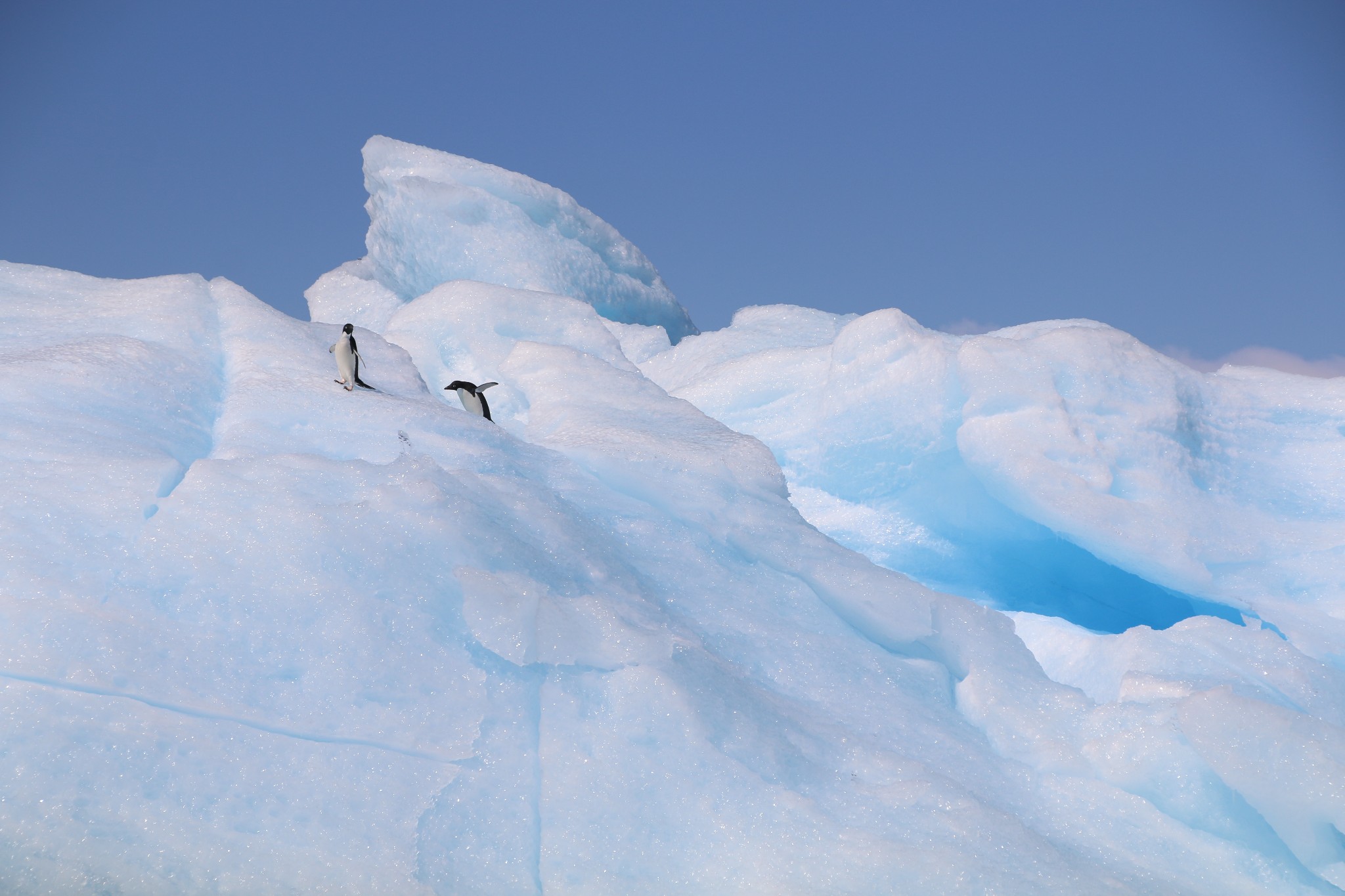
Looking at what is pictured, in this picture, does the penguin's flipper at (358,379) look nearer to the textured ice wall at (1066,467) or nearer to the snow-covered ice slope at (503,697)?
the snow-covered ice slope at (503,697)

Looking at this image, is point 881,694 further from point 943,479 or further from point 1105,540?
point 943,479

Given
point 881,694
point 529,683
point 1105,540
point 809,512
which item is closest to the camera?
point 529,683

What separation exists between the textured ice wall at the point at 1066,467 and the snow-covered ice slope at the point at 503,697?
2249mm

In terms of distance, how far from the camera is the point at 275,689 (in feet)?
9.49

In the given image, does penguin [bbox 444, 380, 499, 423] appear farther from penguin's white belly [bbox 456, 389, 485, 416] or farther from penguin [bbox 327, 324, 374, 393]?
penguin [bbox 327, 324, 374, 393]

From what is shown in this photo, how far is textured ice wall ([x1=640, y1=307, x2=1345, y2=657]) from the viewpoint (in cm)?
706

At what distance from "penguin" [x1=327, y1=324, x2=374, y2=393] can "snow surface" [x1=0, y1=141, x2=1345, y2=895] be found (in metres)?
0.17

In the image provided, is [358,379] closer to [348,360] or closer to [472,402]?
[348,360]

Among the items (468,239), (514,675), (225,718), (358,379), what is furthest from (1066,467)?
(468,239)

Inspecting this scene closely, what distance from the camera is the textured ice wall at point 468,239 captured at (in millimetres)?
11258

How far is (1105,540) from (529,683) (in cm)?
511

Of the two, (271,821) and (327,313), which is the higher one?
(327,313)

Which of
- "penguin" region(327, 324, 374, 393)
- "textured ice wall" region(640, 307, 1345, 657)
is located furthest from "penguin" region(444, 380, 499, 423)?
"textured ice wall" region(640, 307, 1345, 657)

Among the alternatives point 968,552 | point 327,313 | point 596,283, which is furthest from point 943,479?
point 327,313
